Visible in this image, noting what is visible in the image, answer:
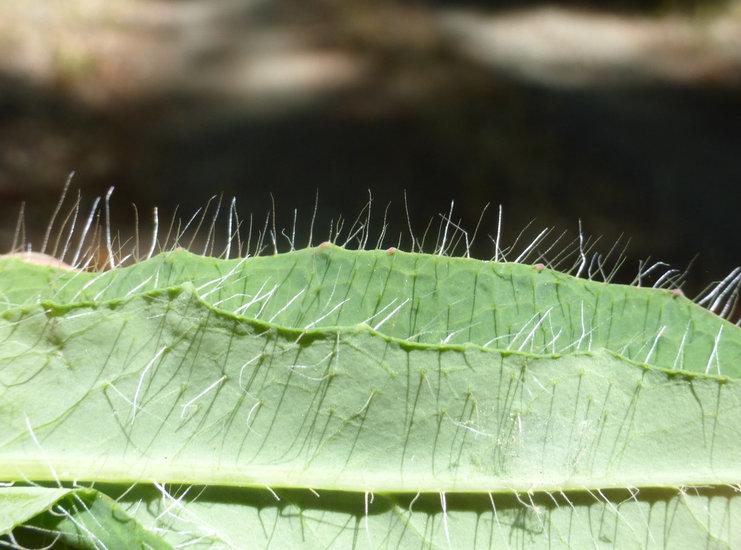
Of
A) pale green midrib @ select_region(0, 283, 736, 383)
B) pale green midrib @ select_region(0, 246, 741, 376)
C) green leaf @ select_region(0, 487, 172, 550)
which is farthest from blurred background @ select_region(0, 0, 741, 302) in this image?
green leaf @ select_region(0, 487, 172, 550)

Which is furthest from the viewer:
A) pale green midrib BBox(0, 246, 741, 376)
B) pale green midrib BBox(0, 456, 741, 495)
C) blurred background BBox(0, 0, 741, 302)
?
blurred background BBox(0, 0, 741, 302)

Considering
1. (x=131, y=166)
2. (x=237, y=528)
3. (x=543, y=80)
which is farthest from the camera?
(x=543, y=80)

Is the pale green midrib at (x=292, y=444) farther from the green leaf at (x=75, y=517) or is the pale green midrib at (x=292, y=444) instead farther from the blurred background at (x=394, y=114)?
the blurred background at (x=394, y=114)

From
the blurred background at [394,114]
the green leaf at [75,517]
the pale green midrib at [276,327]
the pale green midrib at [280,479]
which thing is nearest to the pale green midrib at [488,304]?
the pale green midrib at [276,327]

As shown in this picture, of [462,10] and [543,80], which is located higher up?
[462,10]

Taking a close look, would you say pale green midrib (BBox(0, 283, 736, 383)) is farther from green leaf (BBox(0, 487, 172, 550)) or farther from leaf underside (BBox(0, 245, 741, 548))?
green leaf (BBox(0, 487, 172, 550))

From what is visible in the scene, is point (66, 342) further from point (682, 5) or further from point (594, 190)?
point (682, 5)

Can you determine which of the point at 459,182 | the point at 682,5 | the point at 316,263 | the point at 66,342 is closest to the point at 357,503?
the point at 316,263
